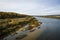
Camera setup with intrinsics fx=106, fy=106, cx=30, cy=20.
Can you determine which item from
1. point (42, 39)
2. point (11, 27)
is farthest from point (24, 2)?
point (42, 39)

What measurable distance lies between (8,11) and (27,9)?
2.73 ft

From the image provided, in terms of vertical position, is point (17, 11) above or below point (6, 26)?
above

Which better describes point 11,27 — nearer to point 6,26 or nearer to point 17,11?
point 6,26

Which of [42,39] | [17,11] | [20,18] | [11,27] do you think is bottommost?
[42,39]

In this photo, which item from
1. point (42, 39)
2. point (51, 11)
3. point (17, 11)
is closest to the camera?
point (42, 39)

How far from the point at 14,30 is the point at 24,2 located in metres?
1.30

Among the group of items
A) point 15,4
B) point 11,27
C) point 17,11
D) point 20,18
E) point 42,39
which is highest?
point 15,4

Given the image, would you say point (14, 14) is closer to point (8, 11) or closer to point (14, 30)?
point (8, 11)

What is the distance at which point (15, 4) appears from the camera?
446 centimetres

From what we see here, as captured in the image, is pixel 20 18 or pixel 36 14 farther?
pixel 20 18

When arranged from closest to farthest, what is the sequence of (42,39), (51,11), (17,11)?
(42,39) → (17,11) → (51,11)

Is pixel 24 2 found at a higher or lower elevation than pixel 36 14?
higher

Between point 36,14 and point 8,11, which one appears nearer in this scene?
point 8,11

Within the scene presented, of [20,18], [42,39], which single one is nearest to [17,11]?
[20,18]
